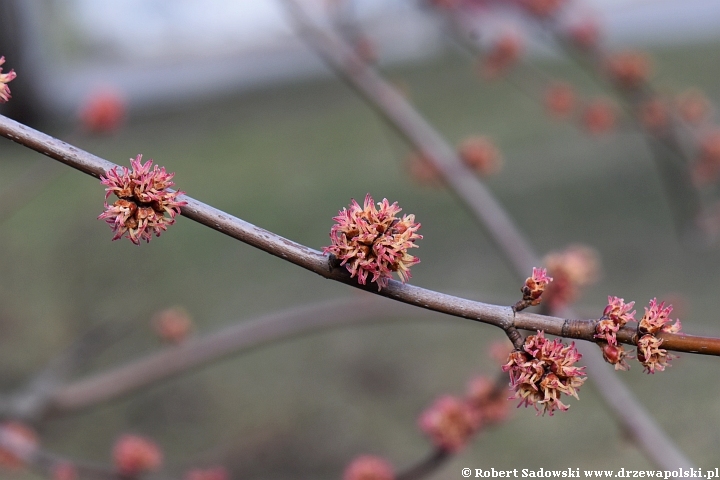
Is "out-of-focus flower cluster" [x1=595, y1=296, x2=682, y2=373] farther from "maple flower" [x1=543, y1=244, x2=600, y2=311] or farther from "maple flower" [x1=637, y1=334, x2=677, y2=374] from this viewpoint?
"maple flower" [x1=543, y1=244, x2=600, y2=311]

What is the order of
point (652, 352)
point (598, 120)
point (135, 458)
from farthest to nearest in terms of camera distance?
point (598, 120) → point (135, 458) → point (652, 352)

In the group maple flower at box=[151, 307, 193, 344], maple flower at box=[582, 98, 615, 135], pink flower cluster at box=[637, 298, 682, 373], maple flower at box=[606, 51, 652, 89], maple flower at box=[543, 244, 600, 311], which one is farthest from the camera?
maple flower at box=[582, 98, 615, 135]

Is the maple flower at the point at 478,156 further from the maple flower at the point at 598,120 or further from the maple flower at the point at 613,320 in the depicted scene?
the maple flower at the point at 613,320

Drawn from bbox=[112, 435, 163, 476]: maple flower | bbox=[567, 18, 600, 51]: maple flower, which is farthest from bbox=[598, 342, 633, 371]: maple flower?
bbox=[567, 18, 600, 51]: maple flower

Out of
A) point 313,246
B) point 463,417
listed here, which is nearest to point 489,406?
point 463,417

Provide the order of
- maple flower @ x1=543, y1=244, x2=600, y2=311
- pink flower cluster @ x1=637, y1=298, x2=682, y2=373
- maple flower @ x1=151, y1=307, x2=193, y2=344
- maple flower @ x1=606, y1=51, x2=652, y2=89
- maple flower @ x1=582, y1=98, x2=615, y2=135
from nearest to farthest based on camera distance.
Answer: pink flower cluster @ x1=637, y1=298, x2=682, y2=373, maple flower @ x1=543, y1=244, x2=600, y2=311, maple flower @ x1=151, y1=307, x2=193, y2=344, maple flower @ x1=606, y1=51, x2=652, y2=89, maple flower @ x1=582, y1=98, x2=615, y2=135

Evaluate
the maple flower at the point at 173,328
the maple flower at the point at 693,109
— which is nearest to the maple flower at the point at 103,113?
the maple flower at the point at 173,328

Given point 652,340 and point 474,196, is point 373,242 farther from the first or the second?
point 474,196
